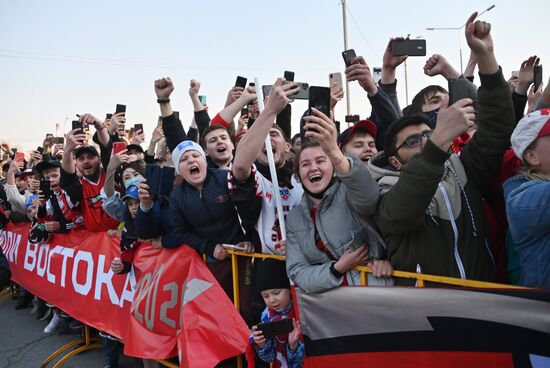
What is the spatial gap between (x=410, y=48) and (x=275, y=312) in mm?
1995

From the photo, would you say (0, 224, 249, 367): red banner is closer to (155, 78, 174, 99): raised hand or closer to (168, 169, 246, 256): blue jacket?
(168, 169, 246, 256): blue jacket

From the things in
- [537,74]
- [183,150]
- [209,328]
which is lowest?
[209,328]

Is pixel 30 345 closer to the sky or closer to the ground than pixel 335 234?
closer to the ground

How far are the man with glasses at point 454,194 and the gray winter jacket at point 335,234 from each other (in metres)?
0.09

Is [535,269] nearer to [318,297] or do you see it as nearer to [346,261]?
[346,261]

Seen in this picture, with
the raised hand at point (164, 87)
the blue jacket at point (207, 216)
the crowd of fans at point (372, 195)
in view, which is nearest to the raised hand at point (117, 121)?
the crowd of fans at point (372, 195)

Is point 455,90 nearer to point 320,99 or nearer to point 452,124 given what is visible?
point 452,124

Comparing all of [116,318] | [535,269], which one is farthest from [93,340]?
[535,269]

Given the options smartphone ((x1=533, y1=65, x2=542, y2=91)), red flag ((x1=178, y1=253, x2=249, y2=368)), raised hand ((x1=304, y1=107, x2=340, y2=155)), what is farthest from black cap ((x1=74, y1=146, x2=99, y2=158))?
smartphone ((x1=533, y1=65, x2=542, y2=91))

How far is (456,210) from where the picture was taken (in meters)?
1.90

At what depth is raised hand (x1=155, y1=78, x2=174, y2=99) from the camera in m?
4.00

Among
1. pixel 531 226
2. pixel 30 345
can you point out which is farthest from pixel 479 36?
pixel 30 345

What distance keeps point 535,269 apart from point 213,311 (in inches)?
82.3

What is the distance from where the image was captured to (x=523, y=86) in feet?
10.0
